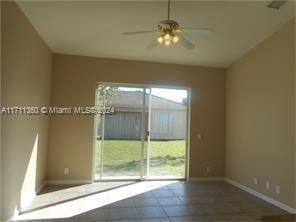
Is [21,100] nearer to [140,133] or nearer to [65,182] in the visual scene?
[65,182]

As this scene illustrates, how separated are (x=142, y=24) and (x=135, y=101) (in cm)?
198

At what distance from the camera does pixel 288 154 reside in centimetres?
381

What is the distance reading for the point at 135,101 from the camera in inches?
218

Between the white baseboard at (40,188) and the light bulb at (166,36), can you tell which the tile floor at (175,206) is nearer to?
the white baseboard at (40,188)

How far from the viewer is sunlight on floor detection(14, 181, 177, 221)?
3.41 metres

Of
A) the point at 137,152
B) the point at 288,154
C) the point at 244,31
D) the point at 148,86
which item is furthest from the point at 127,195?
the point at 244,31

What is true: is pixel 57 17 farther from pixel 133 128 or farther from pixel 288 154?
pixel 288 154

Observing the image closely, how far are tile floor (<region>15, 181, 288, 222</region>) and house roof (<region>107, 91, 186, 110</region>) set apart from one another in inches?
67.1

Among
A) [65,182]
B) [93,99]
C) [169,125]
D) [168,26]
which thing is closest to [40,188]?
[65,182]

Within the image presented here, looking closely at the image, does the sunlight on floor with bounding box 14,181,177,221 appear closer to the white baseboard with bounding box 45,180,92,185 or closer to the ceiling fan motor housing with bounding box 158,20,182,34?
the white baseboard with bounding box 45,180,92,185

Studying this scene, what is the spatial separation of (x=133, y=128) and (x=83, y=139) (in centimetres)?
108

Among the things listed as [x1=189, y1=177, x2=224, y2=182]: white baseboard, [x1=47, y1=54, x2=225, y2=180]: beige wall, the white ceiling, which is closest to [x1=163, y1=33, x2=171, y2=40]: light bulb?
the white ceiling

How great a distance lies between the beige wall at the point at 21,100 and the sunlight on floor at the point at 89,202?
34cm

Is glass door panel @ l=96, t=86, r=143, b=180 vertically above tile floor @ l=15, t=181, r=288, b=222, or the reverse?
glass door panel @ l=96, t=86, r=143, b=180
